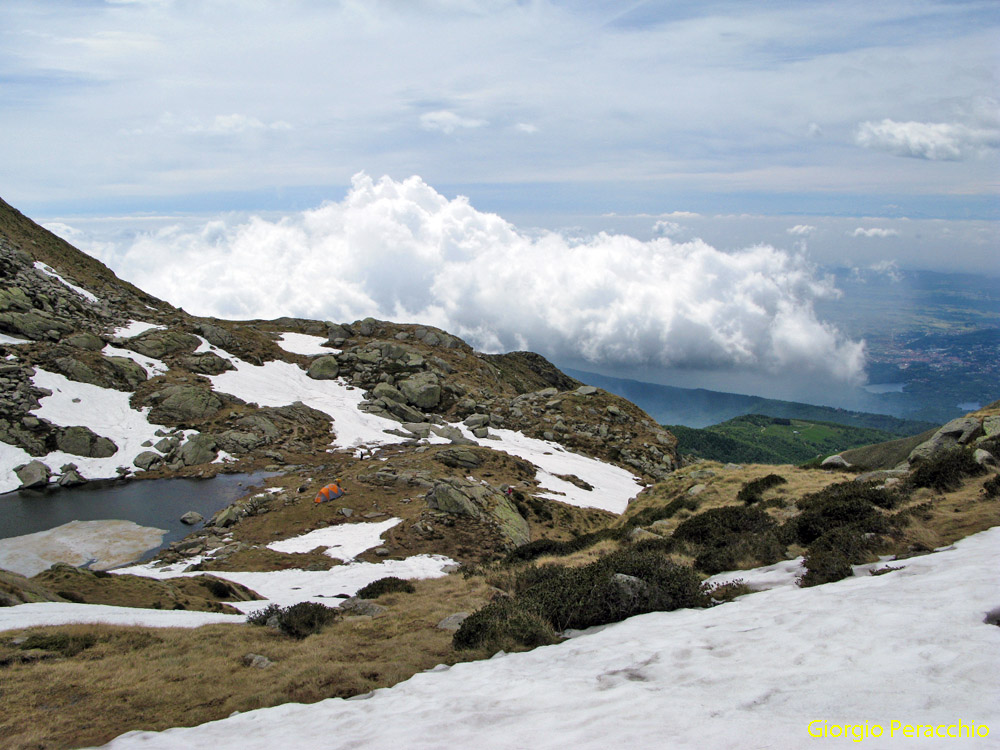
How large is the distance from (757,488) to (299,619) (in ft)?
54.0

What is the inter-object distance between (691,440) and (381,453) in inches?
5243

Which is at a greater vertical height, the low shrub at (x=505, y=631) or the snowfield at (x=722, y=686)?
the snowfield at (x=722, y=686)

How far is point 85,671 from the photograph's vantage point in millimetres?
8727

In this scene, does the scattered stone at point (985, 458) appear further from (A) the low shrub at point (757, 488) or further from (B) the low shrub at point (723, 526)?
(A) the low shrub at point (757, 488)

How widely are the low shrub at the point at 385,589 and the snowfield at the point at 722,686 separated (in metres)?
8.01

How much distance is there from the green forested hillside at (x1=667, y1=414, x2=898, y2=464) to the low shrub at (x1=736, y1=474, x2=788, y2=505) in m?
120

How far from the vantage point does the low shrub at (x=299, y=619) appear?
1163cm

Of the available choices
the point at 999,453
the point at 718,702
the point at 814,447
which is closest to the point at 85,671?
the point at 718,702

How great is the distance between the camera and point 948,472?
46.1 feet

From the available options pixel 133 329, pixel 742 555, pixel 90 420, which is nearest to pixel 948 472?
pixel 742 555

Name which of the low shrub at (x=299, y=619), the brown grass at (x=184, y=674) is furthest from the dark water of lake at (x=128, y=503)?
the brown grass at (x=184, y=674)

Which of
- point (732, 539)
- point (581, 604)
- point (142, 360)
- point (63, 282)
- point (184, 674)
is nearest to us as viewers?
point (184, 674)

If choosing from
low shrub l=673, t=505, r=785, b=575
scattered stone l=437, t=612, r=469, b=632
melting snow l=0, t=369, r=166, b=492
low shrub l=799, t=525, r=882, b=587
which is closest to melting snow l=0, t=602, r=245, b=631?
scattered stone l=437, t=612, r=469, b=632

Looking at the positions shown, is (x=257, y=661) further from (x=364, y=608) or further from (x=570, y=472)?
(x=570, y=472)
